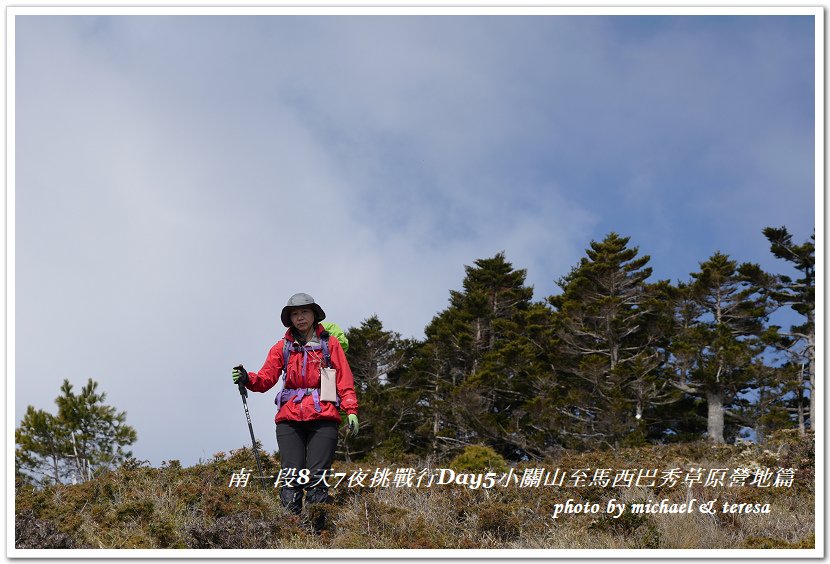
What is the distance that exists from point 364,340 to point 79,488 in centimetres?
2396

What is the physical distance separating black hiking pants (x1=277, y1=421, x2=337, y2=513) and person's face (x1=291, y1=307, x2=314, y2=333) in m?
0.77

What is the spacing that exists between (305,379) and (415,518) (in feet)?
4.80

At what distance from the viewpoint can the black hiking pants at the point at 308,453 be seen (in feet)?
20.9

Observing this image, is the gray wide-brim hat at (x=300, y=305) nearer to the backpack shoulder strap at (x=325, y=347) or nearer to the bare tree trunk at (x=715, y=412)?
the backpack shoulder strap at (x=325, y=347)

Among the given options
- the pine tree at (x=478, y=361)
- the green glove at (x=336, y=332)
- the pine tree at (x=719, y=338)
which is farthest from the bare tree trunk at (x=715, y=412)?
the green glove at (x=336, y=332)

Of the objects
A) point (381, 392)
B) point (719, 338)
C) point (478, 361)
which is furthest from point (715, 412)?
point (381, 392)

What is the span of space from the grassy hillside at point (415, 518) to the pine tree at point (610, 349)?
1878 cm

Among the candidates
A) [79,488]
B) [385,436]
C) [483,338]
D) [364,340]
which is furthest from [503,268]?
[79,488]

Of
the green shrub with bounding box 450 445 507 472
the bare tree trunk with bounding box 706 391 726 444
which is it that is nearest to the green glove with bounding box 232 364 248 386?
the green shrub with bounding box 450 445 507 472

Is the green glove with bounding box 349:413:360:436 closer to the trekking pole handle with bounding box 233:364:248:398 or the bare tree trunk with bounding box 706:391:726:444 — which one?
the trekking pole handle with bounding box 233:364:248:398

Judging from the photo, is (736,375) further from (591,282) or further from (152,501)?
(152,501)

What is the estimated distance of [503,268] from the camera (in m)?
35.2

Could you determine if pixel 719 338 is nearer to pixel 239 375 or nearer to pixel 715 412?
pixel 715 412

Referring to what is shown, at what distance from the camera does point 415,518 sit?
6.59 metres
